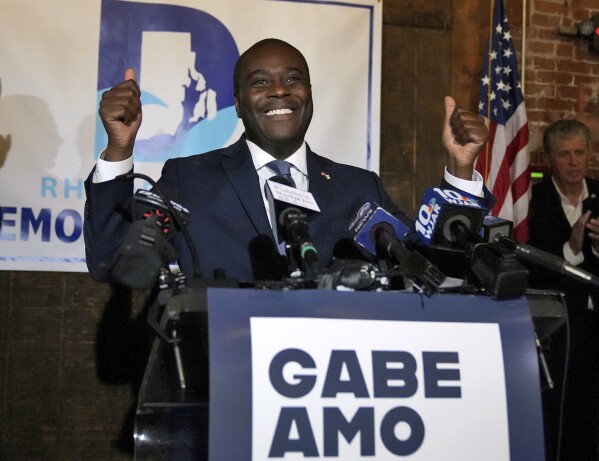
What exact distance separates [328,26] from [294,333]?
282 cm

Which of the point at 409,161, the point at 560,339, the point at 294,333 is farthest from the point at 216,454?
the point at 409,161

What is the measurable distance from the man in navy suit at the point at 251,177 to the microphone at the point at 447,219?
16.0 inches

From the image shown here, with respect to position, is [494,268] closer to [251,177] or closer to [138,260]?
[138,260]

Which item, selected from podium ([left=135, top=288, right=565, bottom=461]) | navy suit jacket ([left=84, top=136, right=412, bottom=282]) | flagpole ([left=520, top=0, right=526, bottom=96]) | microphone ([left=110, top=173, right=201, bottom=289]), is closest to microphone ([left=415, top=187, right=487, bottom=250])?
podium ([left=135, top=288, right=565, bottom=461])

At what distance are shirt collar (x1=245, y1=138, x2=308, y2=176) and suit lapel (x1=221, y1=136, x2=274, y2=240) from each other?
3 centimetres

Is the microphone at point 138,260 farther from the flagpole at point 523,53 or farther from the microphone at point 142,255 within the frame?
the flagpole at point 523,53

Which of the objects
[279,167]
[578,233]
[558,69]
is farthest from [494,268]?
[558,69]

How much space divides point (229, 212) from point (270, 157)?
0.30 meters

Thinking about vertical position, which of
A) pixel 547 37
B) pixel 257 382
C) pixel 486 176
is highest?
pixel 547 37

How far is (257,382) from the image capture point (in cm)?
151

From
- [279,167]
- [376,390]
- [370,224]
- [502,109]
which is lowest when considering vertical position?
[376,390]

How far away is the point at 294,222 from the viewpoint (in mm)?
1722

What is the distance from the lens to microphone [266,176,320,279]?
166 centimetres

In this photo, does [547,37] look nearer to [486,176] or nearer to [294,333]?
[486,176]
